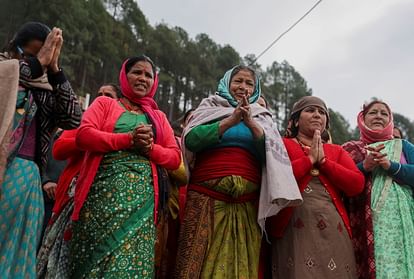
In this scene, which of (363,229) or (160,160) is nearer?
(160,160)

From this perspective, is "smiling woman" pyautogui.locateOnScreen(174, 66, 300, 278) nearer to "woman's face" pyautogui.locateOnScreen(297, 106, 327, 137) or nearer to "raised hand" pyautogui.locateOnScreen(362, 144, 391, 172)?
"woman's face" pyautogui.locateOnScreen(297, 106, 327, 137)

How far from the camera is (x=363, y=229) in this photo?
305 cm

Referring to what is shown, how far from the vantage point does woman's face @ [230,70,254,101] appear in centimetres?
319

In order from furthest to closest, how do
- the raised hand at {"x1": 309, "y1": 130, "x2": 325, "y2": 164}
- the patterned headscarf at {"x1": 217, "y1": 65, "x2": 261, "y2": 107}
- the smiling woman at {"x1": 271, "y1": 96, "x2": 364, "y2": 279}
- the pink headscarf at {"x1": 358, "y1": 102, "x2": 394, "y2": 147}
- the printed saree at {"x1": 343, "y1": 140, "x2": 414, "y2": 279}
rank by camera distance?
1. the pink headscarf at {"x1": 358, "y1": 102, "x2": 394, "y2": 147}
2. the patterned headscarf at {"x1": 217, "y1": 65, "x2": 261, "y2": 107}
3. the raised hand at {"x1": 309, "y1": 130, "x2": 325, "y2": 164}
4. the printed saree at {"x1": 343, "y1": 140, "x2": 414, "y2": 279}
5. the smiling woman at {"x1": 271, "y1": 96, "x2": 364, "y2": 279}

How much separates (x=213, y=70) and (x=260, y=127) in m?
34.4

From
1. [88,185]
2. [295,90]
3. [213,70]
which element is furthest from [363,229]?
[295,90]

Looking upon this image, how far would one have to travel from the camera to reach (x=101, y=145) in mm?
2541

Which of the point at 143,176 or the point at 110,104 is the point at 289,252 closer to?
the point at 143,176

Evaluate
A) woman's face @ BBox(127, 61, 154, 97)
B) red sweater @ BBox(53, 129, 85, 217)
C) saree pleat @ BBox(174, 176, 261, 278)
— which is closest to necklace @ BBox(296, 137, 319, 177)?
saree pleat @ BBox(174, 176, 261, 278)

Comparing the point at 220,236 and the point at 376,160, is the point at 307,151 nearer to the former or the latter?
the point at 376,160

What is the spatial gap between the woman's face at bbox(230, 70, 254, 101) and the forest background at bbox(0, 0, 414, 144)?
66.5 feet

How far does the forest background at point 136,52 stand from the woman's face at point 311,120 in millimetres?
20231

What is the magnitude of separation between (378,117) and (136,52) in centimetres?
3103

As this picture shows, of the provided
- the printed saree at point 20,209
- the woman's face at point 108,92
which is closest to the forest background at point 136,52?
the woman's face at point 108,92
